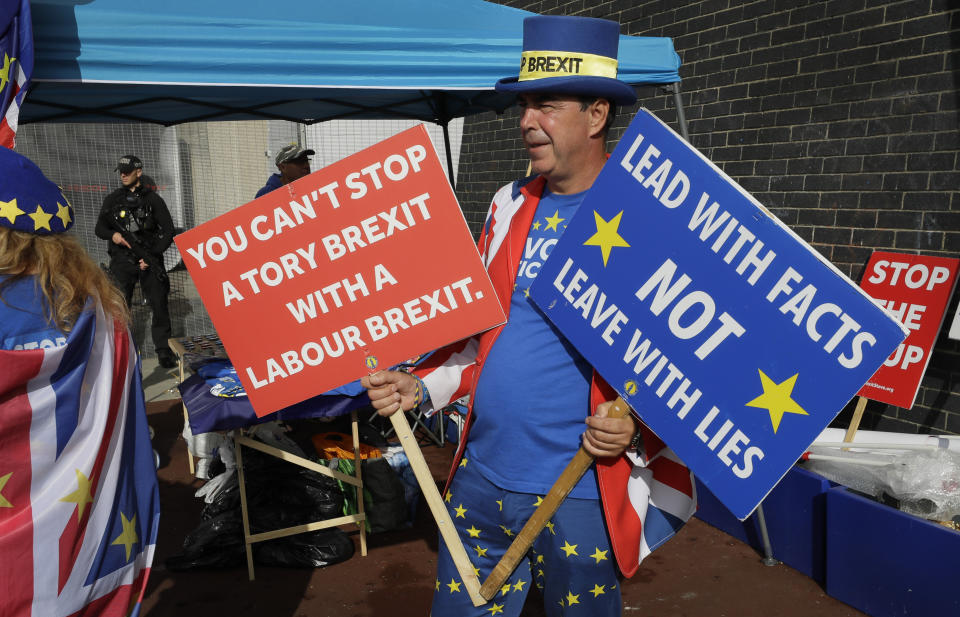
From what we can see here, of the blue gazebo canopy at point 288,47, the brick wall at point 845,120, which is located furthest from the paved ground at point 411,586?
the blue gazebo canopy at point 288,47

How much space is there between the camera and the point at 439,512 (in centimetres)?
164

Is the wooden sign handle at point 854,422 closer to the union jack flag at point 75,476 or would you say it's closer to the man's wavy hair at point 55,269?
the union jack flag at point 75,476

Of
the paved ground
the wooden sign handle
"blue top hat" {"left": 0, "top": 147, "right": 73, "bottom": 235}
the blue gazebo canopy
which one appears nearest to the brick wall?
the wooden sign handle

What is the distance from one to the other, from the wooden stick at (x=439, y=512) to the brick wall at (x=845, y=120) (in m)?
3.49

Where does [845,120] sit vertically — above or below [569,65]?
above

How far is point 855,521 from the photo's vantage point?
3.12 meters

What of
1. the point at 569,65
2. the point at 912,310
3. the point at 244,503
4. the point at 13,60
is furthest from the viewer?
the point at 912,310

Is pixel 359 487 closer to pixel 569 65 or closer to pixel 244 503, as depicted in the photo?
pixel 244 503

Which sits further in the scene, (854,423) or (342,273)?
(854,423)

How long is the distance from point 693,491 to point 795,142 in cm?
381

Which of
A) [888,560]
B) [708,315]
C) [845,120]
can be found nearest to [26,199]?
[708,315]

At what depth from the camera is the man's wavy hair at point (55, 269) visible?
4.95 feet

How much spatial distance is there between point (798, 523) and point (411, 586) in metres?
2.02

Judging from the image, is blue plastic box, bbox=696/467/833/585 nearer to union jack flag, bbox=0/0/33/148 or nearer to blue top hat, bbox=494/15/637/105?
blue top hat, bbox=494/15/637/105
